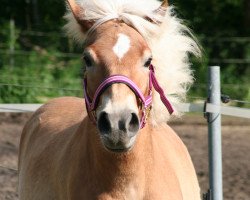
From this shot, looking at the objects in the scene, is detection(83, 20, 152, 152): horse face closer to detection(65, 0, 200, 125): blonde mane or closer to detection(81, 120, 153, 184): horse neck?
detection(65, 0, 200, 125): blonde mane

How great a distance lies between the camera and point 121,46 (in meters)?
3.65

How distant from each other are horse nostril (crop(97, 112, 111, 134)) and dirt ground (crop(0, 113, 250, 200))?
3.96 m

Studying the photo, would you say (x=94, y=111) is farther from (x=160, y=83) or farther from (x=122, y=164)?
(x=160, y=83)

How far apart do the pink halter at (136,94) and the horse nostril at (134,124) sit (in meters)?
0.18

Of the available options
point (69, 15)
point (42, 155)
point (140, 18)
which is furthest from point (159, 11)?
point (42, 155)

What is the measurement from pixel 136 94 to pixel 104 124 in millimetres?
279

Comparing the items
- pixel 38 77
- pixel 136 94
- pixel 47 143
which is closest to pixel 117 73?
pixel 136 94

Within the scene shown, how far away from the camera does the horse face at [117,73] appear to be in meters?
3.42

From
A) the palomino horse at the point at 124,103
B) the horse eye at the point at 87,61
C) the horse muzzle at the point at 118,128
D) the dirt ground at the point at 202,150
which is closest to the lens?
the horse muzzle at the point at 118,128

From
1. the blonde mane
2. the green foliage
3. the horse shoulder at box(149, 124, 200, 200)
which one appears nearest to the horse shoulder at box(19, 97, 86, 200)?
the horse shoulder at box(149, 124, 200, 200)

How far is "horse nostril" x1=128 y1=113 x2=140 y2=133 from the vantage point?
3.46 m

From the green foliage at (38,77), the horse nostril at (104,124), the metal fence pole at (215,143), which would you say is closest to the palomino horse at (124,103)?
the horse nostril at (104,124)

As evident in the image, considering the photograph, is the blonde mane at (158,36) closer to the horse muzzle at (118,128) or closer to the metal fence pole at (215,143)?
the horse muzzle at (118,128)

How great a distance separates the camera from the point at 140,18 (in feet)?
12.8
